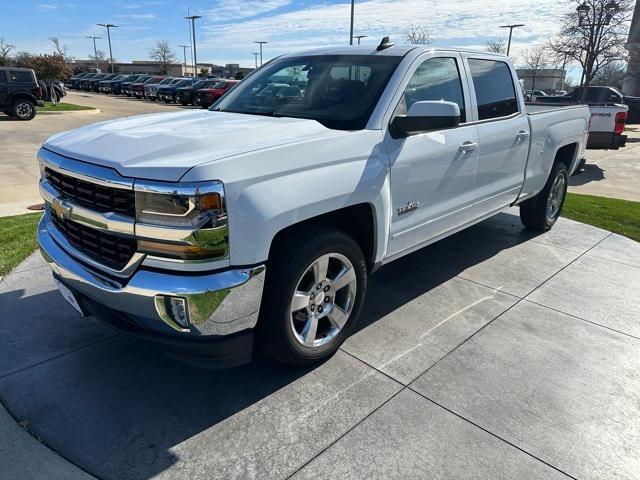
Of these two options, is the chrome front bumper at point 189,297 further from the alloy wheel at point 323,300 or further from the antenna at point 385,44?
the antenna at point 385,44

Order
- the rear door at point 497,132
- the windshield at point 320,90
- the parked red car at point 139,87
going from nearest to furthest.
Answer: the windshield at point 320,90 < the rear door at point 497,132 < the parked red car at point 139,87

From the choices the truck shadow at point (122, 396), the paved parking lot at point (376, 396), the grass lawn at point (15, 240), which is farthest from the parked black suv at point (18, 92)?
the truck shadow at point (122, 396)

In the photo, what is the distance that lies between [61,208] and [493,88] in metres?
3.74

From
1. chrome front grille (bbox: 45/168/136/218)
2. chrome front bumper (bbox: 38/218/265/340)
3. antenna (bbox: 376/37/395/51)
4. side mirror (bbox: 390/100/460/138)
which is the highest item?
antenna (bbox: 376/37/395/51)

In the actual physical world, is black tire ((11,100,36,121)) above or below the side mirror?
below

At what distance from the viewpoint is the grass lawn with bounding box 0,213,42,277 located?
15.6ft

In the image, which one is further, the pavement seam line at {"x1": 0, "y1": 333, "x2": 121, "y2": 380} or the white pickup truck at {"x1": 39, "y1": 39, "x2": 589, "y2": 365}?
the pavement seam line at {"x1": 0, "y1": 333, "x2": 121, "y2": 380}

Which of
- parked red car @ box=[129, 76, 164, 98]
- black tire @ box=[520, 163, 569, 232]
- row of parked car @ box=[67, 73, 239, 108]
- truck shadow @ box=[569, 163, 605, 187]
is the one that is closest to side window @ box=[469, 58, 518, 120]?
black tire @ box=[520, 163, 569, 232]

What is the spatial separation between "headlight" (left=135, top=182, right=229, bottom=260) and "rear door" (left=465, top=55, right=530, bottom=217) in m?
2.68

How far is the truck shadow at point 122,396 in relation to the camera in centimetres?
248

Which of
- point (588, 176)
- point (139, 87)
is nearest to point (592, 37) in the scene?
point (588, 176)

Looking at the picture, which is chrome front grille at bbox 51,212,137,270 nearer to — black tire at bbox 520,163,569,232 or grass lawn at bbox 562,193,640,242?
black tire at bbox 520,163,569,232

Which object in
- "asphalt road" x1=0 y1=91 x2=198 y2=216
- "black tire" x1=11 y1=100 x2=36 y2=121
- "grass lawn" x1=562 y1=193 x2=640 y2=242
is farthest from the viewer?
"black tire" x1=11 y1=100 x2=36 y2=121

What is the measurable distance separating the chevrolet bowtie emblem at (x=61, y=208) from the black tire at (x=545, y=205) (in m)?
5.06
